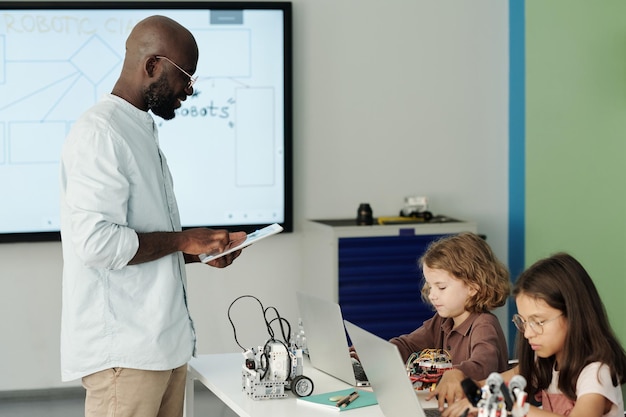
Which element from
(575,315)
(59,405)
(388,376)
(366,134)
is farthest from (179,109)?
(575,315)

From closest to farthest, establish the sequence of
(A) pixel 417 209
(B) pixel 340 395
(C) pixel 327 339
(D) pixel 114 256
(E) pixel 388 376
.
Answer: (E) pixel 388 376 → (D) pixel 114 256 → (B) pixel 340 395 → (C) pixel 327 339 → (A) pixel 417 209

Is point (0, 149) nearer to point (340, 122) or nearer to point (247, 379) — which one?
point (340, 122)

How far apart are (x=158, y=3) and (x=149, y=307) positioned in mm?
2544

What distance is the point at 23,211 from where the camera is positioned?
4.60m

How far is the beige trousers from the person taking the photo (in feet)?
8.00

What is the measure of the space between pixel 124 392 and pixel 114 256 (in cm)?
37

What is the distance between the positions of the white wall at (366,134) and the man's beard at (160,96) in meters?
2.34

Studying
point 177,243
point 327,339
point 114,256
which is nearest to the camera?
point 114,256

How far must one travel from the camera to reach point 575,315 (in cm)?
224

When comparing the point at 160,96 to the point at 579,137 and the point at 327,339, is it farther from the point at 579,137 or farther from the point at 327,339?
the point at 579,137

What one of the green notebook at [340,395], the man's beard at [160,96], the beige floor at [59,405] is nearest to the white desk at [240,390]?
the green notebook at [340,395]

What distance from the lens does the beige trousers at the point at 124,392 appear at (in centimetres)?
244

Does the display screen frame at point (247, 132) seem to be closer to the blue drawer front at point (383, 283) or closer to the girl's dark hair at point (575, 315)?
the blue drawer front at point (383, 283)

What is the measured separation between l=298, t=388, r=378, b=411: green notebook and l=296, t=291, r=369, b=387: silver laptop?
0.40ft
